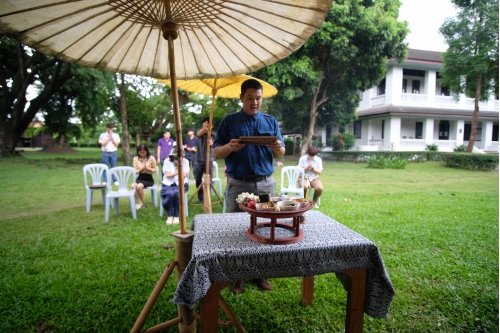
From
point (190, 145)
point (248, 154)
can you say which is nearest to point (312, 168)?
point (190, 145)

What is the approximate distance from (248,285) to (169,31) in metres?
2.53

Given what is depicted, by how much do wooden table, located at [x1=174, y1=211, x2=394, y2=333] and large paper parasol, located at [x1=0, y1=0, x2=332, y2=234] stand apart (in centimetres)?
41

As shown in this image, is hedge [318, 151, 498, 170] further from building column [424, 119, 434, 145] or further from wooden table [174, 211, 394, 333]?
wooden table [174, 211, 394, 333]

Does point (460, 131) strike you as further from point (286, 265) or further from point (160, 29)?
point (160, 29)

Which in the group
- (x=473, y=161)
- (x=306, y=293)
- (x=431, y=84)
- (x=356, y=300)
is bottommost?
(x=306, y=293)

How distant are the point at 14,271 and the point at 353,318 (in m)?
3.70

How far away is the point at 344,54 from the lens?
13.4m

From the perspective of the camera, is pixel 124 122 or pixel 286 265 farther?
pixel 124 122

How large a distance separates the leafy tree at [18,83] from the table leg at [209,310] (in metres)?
17.4

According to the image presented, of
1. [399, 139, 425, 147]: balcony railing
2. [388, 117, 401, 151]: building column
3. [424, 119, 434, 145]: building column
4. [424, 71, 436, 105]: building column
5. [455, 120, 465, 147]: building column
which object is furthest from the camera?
[455, 120, 465, 147]: building column

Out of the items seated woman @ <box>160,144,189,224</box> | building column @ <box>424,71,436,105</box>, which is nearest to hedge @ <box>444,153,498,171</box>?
building column @ <box>424,71,436,105</box>

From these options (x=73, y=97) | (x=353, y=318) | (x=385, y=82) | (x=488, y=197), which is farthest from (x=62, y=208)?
(x=385, y=82)

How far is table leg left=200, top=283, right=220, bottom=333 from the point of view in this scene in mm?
1650

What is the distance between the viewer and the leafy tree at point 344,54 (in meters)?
12.6
